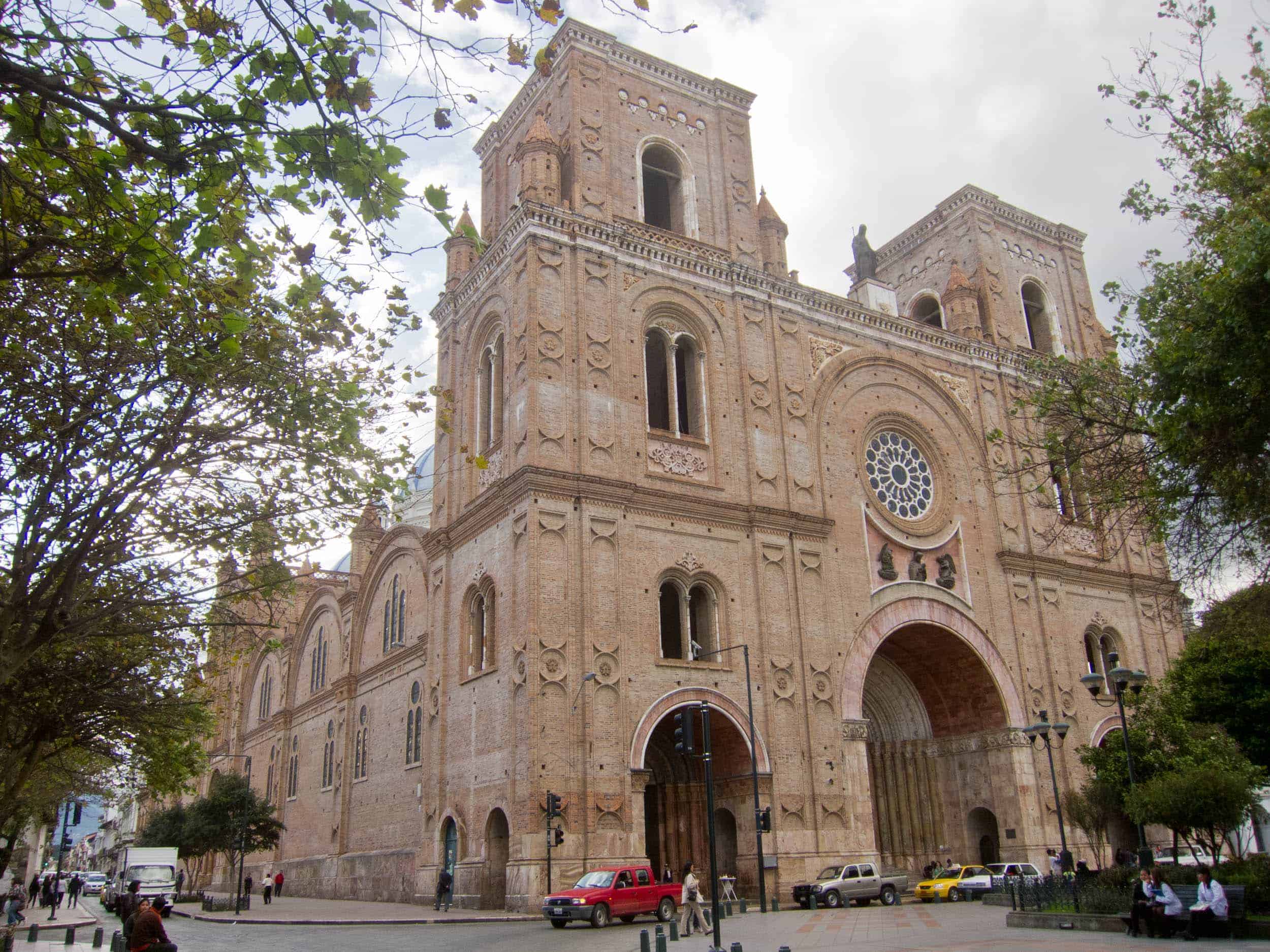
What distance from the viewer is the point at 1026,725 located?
31469 mm

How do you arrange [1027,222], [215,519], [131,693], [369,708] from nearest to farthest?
[215,519] < [131,693] < [369,708] < [1027,222]

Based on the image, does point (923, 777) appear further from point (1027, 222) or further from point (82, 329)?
point (82, 329)

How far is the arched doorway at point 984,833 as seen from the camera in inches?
1230

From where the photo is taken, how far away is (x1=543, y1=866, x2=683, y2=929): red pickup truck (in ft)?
66.7

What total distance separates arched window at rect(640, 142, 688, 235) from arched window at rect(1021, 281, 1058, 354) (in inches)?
594

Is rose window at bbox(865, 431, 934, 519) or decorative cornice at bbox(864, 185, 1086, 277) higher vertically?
decorative cornice at bbox(864, 185, 1086, 277)

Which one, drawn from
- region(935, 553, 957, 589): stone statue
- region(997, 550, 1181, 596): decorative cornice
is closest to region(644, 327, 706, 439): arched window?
region(935, 553, 957, 589): stone statue

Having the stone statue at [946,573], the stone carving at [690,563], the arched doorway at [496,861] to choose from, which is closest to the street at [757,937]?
the arched doorway at [496,861]

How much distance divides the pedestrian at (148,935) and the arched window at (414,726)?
18454mm

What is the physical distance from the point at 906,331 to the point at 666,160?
969 centimetres

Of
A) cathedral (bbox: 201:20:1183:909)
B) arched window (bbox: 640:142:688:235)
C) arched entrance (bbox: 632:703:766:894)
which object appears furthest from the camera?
arched window (bbox: 640:142:688:235)

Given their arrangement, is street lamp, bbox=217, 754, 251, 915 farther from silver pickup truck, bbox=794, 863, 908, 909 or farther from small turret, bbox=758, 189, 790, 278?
small turret, bbox=758, 189, 790, 278

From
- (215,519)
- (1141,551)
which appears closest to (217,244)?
(215,519)

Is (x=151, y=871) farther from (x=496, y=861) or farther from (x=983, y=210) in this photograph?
(x=983, y=210)
